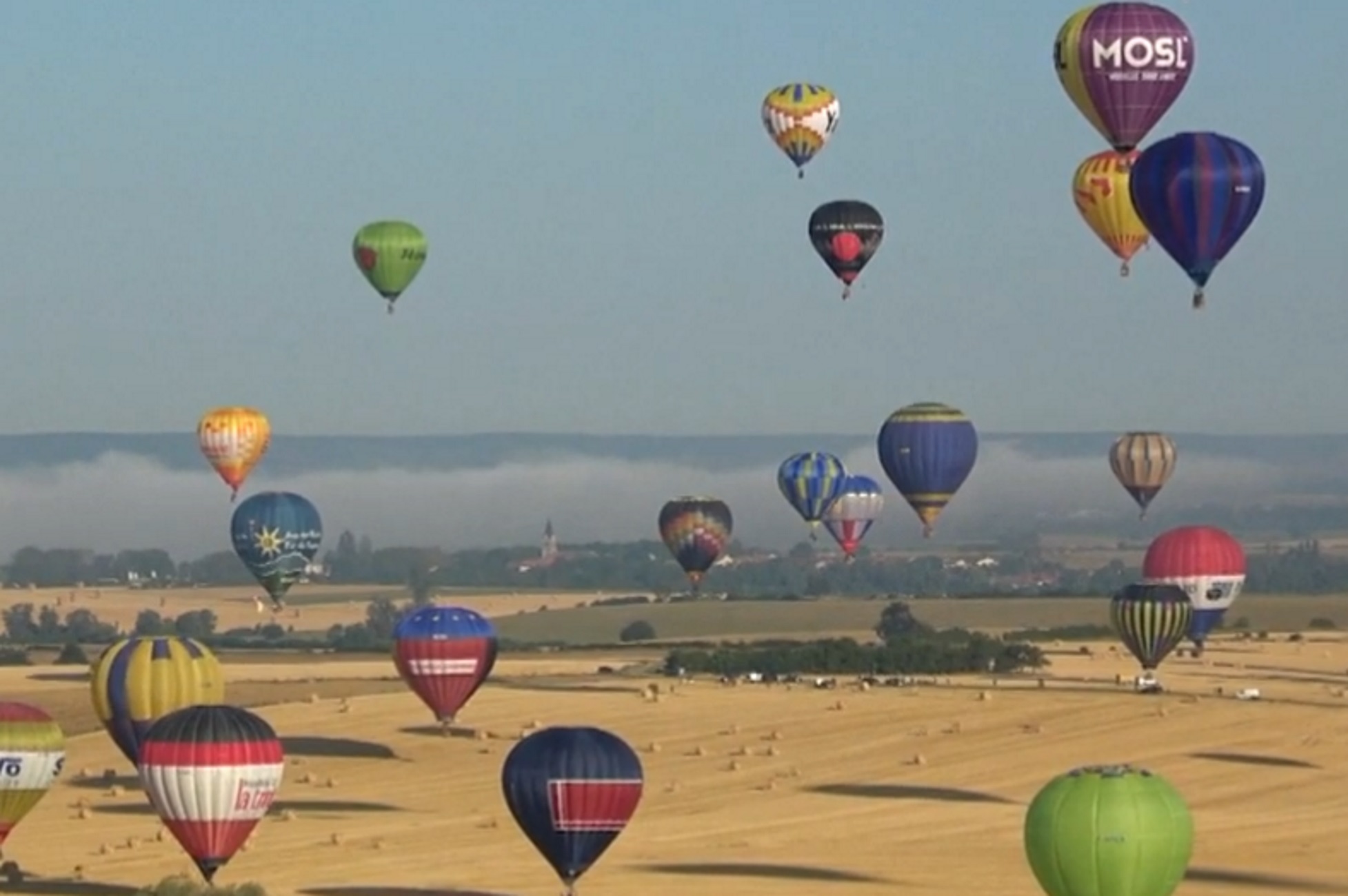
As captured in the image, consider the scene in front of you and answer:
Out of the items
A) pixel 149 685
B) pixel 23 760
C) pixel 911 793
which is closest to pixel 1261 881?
pixel 911 793

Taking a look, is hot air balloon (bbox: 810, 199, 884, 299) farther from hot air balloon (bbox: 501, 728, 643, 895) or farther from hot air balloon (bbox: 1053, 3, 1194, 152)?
hot air balloon (bbox: 501, 728, 643, 895)

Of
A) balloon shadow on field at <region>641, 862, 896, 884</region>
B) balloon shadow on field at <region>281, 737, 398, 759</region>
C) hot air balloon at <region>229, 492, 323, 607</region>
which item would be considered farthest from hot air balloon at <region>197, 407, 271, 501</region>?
balloon shadow on field at <region>641, 862, 896, 884</region>

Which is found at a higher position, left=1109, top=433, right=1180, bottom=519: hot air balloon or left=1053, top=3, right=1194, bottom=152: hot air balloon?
left=1053, top=3, right=1194, bottom=152: hot air balloon

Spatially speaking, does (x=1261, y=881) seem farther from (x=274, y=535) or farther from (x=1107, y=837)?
(x=274, y=535)

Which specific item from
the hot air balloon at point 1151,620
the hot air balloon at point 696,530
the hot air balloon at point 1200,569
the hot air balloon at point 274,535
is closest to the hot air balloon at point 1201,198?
the hot air balloon at point 1151,620

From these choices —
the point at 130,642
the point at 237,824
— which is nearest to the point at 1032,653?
the point at 130,642

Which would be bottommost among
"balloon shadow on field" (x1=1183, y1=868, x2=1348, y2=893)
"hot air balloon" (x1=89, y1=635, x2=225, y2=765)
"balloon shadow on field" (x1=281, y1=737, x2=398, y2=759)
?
"balloon shadow on field" (x1=1183, y1=868, x2=1348, y2=893)
